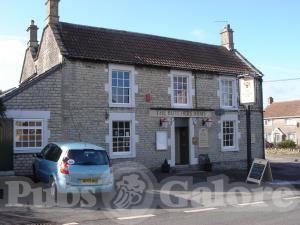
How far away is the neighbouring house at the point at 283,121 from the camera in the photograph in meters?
59.3

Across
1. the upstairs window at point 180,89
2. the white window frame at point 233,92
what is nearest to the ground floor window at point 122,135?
the upstairs window at point 180,89

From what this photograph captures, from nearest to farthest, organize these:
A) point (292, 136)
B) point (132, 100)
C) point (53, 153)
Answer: point (53, 153) < point (132, 100) < point (292, 136)

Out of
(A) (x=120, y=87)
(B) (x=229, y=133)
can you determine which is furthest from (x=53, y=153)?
(B) (x=229, y=133)

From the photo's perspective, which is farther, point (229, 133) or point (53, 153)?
point (229, 133)

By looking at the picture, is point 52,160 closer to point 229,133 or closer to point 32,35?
point 229,133

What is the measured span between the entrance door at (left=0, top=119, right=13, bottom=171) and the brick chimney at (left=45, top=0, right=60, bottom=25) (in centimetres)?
600

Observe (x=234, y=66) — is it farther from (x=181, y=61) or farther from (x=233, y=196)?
(x=233, y=196)

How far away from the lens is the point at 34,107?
1730 cm

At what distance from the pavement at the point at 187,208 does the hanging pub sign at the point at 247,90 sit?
Answer: 388 cm

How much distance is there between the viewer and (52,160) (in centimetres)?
1292

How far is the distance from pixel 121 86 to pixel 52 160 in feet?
24.9

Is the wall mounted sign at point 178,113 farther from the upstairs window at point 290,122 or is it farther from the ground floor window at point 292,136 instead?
the ground floor window at point 292,136

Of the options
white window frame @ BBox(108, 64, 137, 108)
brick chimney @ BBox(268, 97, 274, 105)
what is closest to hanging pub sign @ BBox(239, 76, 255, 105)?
white window frame @ BBox(108, 64, 137, 108)

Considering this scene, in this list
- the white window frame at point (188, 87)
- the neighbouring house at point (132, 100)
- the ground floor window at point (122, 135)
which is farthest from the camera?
the white window frame at point (188, 87)
